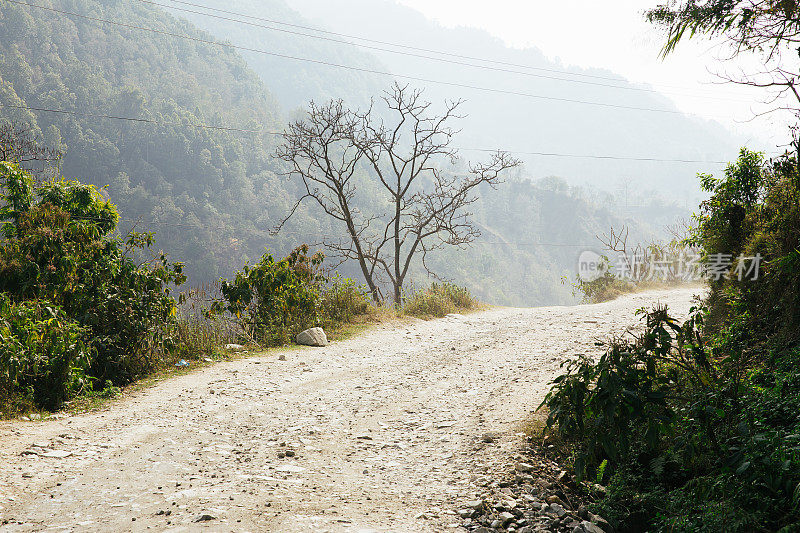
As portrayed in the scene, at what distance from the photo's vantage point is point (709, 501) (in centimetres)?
247

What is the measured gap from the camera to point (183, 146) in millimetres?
49125

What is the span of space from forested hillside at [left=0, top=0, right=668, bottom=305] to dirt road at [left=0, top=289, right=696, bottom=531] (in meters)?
33.0

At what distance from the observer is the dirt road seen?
8.98 feet

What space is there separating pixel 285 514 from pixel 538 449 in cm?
190

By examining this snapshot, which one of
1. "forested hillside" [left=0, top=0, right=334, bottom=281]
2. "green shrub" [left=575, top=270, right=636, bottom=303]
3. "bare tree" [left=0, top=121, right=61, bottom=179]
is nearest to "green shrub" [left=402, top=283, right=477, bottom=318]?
"green shrub" [left=575, top=270, right=636, bottom=303]

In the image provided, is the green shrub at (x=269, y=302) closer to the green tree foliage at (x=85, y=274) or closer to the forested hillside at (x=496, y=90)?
the green tree foliage at (x=85, y=274)

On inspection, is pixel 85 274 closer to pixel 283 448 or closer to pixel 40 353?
pixel 40 353

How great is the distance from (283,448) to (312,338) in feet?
13.4

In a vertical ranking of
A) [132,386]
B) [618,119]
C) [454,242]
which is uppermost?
[618,119]

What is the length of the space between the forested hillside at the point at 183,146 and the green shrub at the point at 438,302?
1132 inches

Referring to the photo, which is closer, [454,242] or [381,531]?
[381,531]

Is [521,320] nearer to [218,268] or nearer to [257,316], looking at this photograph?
[257,316]

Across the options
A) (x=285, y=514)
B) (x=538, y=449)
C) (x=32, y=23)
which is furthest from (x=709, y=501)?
(x=32, y=23)

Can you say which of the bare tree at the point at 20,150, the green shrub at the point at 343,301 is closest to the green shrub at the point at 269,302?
the green shrub at the point at 343,301
